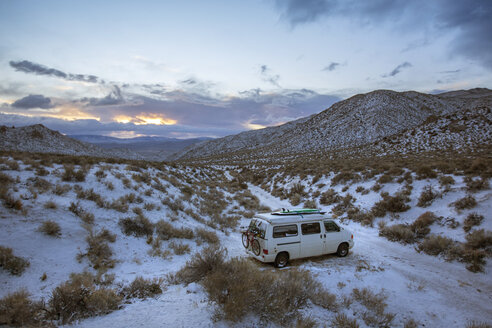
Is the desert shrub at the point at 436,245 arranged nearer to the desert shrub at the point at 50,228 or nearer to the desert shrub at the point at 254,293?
the desert shrub at the point at 254,293

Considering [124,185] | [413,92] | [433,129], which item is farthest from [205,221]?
[413,92]

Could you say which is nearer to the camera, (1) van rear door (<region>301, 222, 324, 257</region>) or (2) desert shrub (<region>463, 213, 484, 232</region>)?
(1) van rear door (<region>301, 222, 324, 257</region>)

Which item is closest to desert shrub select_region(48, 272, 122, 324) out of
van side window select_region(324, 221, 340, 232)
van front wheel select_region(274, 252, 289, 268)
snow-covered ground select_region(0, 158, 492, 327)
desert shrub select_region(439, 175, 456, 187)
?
snow-covered ground select_region(0, 158, 492, 327)

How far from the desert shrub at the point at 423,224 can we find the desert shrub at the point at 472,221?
1183 mm

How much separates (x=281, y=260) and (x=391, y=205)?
28.8ft

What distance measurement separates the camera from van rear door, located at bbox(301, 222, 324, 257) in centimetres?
920

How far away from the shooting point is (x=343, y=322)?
509cm

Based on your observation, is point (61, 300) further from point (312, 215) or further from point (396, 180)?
point (396, 180)

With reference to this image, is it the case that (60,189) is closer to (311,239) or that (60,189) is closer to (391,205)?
(311,239)

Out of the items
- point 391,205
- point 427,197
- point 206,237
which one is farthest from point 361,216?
point 206,237

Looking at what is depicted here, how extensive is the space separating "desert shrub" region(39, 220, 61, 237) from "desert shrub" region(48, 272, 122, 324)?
3.65 meters

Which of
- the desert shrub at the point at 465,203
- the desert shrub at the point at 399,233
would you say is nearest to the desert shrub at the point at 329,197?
the desert shrub at the point at 399,233

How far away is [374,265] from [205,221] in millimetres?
8648

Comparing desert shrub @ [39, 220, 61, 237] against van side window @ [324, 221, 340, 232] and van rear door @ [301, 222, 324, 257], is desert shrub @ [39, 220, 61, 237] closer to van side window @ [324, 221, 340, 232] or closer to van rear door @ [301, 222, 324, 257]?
van rear door @ [301, 222, 324, 257]
